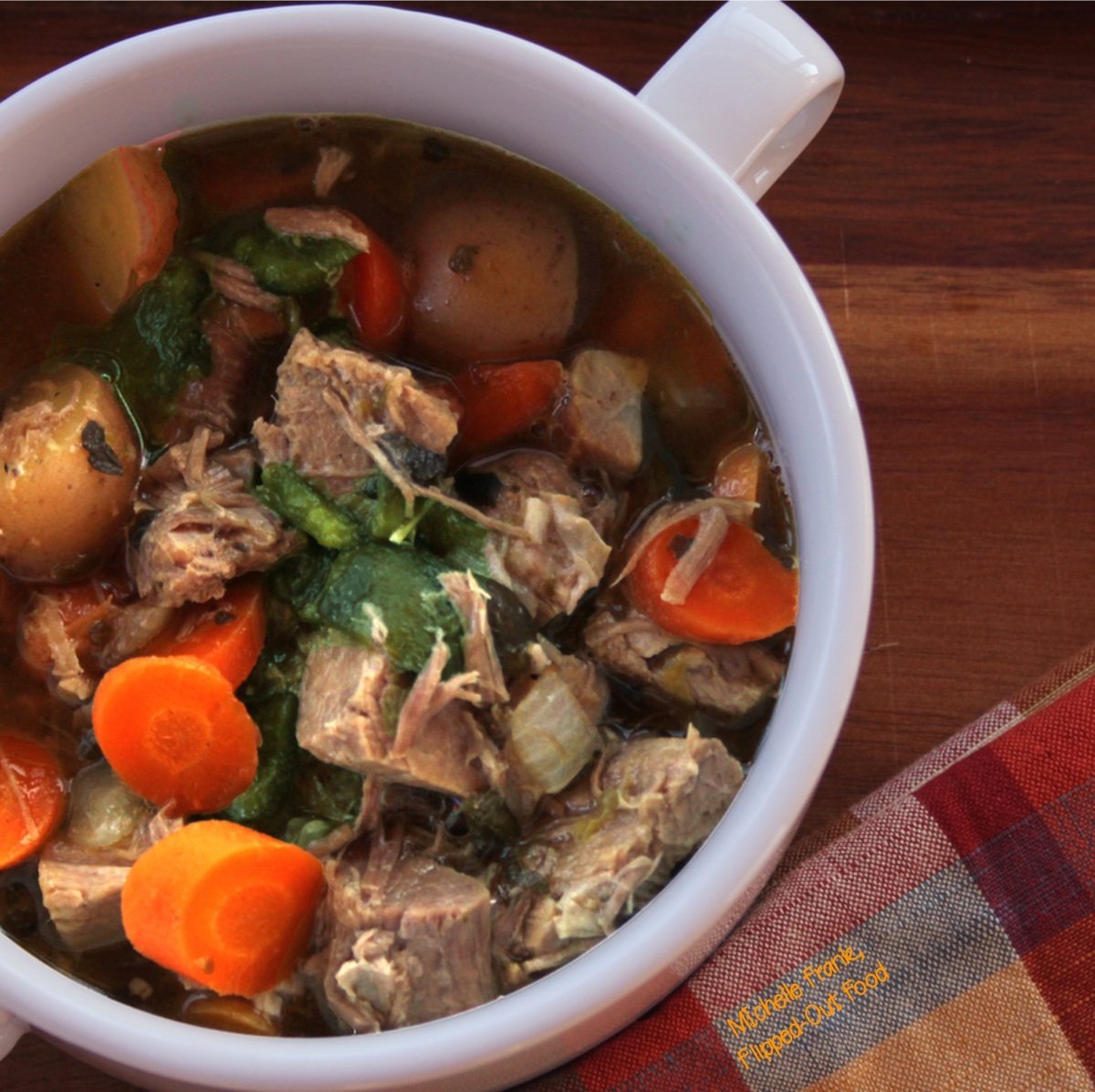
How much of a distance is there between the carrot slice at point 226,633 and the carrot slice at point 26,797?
0.13 m

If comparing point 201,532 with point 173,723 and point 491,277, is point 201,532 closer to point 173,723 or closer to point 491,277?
point 173,723

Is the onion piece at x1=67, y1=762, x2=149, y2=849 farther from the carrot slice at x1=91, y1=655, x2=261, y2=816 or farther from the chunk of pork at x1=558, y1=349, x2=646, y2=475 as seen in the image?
the chunk of pork at x1=558, y1=349, x2=646, y2=475

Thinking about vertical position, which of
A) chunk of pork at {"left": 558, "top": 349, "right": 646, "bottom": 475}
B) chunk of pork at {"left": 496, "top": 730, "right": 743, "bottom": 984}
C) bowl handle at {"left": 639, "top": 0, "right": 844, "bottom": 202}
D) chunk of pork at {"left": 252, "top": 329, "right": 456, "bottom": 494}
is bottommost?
chunk of pork at {"left": 496, "top": 730, "right": 743, "bottom": 984}

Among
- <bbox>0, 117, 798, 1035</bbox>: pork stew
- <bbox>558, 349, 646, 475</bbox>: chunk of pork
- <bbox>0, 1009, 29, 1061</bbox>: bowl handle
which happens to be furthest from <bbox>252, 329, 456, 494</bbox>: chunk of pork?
<bbox>0, 1009, 29, 1061</bbox>: bowl handle

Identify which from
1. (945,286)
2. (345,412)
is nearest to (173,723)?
(345,412)

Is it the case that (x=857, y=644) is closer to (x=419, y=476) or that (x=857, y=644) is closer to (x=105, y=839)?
(x=419, y=476)

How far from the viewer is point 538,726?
3.67ft

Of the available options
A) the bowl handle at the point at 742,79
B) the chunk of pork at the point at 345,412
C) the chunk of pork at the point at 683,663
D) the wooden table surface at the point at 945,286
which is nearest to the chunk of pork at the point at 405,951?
the chunk of pork at the point at 683,663

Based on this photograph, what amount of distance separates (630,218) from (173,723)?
0.57 meters

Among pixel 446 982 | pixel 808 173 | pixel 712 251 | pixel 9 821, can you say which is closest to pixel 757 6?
pixel 712 251

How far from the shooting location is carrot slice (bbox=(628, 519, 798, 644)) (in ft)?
3.79

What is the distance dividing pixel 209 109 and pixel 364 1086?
2.54 feet

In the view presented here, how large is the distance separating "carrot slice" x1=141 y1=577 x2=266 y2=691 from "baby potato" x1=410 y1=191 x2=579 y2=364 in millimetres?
301

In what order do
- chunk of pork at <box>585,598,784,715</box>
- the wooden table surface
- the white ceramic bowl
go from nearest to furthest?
the white ceramic bowl → chunk of pork at <box>585,598,784,715</box> → the wooden table surface
